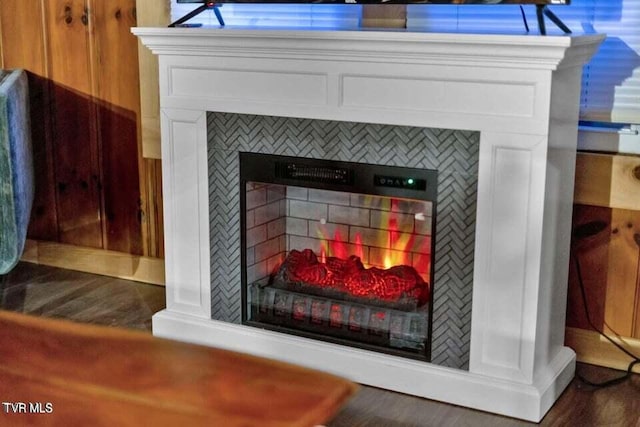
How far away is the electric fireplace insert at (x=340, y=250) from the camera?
2639 mm

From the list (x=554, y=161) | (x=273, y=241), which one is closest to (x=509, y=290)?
(x=554, y=161)

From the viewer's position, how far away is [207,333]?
2.97 m

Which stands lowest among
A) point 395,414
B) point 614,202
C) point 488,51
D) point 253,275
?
point 395,414

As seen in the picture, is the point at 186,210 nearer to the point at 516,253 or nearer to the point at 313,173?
the point at 313,173

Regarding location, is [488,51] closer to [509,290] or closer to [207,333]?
[509,290]

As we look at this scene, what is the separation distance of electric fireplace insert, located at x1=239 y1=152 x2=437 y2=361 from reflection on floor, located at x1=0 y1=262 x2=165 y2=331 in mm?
601

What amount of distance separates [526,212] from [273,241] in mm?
934

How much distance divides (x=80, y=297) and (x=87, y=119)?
746 mm

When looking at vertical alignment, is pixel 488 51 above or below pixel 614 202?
above

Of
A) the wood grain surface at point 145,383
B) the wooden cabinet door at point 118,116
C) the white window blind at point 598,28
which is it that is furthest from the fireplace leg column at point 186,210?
the wood grain surface at point 145,383

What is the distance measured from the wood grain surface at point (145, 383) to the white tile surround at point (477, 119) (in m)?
1.44

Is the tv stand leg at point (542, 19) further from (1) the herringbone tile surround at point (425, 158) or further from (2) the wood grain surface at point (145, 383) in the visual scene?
(2) the wood grain surface at point (145, 383)

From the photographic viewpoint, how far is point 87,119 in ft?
12.0

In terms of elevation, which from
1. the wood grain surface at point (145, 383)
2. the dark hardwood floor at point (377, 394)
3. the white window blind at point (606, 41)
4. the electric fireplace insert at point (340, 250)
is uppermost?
the white window blind at point (606, 41)
